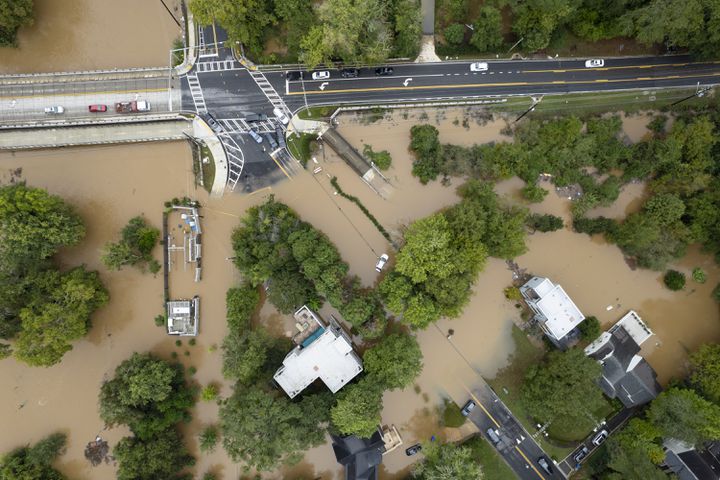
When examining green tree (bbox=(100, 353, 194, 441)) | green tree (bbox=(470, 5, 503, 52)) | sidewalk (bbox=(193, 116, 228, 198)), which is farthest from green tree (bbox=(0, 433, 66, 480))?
green tree (bbox=(470, 5, 503, 52))

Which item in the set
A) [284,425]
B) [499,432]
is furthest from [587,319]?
[284,425]

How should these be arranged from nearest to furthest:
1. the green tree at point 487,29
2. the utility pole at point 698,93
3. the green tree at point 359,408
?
1. the green tree at point 359,408
2. the green tree at point 487,29
3. the utility pole at point 698,93

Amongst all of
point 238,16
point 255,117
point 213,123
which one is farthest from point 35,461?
point 238,16

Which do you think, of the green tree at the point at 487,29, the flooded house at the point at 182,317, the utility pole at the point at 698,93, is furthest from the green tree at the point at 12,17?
the utility pole at the point at 698,93

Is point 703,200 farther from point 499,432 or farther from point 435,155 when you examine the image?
point 499,432

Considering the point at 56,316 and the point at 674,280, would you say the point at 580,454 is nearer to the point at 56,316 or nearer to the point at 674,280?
the point at 674,280

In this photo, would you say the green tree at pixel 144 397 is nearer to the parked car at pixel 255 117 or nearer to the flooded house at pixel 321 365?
the flooded house at pixel 321 365
